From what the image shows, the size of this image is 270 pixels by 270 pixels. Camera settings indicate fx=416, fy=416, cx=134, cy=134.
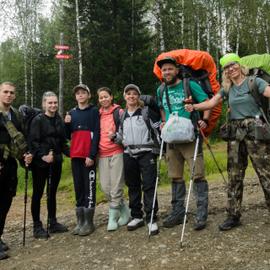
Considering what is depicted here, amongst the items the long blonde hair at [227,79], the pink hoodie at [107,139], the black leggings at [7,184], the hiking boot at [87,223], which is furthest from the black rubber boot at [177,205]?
the black leggings at [7,184]

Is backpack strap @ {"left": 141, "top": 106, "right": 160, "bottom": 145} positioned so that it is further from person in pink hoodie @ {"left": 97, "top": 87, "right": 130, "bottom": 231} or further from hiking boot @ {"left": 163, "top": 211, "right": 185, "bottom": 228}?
hiking boot @ {"left": 163, "top": 211, "right": 185, "bottom": 228}

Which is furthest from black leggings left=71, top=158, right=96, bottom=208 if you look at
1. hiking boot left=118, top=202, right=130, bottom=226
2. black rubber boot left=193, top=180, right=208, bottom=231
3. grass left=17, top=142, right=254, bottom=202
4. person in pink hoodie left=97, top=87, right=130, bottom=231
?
grass left=17, top=142, right=254, bottom=202

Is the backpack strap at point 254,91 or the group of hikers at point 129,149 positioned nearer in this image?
the backpack strap at point 254,91

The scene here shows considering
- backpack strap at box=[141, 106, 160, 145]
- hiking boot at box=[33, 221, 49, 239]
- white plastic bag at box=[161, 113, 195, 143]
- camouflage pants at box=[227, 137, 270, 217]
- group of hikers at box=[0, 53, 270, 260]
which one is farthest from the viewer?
hiking boot at box=[33, 221, 49, 239]

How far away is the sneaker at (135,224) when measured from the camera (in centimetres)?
676

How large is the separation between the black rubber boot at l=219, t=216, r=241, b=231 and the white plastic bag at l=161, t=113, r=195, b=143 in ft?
4.48

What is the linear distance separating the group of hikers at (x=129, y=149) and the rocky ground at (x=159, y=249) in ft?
0.65

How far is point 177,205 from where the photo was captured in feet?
22.0

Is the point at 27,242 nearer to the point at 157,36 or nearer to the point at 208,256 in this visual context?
the point at 208,256

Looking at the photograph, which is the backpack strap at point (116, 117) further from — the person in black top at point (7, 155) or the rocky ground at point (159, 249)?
the rocky ground at point (159, 249)

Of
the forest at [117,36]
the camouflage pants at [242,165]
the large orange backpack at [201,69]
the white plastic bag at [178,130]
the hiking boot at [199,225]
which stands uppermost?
the forest at [117,36]

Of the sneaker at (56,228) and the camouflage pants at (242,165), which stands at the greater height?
the camouflage pants at (242,165)

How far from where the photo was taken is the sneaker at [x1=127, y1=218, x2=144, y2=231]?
22.2 feet

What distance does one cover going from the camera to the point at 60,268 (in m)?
5.84
